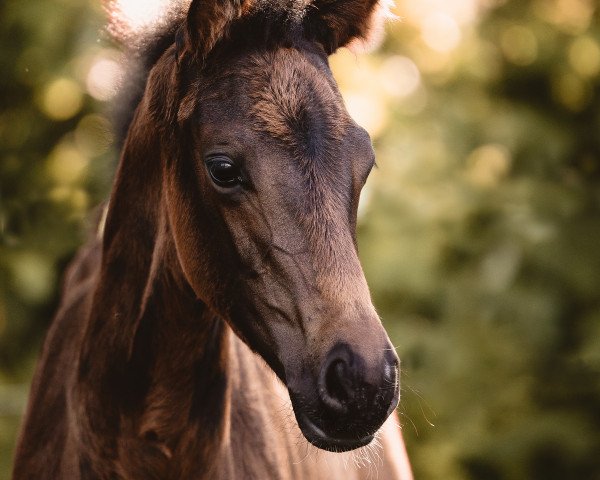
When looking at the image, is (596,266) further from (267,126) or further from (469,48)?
(267,126)

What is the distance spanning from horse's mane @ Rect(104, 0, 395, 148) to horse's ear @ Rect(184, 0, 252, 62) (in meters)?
0.07

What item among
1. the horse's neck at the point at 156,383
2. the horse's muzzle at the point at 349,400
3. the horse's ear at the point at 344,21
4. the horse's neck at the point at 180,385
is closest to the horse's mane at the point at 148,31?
the horse's ear at the point at 344,21

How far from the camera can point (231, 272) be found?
6.95 feet

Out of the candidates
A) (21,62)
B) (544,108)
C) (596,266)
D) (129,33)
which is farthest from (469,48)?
(129,33)

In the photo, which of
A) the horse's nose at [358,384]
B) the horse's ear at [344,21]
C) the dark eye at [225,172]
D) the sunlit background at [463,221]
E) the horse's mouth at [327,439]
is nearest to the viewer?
the horse's nose at [358,384]

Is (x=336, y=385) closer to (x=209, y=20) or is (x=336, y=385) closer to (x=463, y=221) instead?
(x=209, y=20)

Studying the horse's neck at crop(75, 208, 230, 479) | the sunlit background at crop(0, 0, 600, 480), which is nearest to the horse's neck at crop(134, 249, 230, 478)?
the horse's neck at crop(75, 208, 230, 479)

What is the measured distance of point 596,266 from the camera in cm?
560

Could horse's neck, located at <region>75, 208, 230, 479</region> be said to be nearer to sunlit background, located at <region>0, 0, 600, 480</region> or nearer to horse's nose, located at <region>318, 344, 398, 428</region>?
horse's nose, located at <region>318, 344, 398, 428</region>

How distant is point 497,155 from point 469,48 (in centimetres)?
85

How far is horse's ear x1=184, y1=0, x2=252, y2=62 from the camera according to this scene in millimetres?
2100

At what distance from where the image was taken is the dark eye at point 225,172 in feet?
6.61

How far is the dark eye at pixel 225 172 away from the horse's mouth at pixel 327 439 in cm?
60

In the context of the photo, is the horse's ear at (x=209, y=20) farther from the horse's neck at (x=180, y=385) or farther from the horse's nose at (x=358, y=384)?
the horse's nose at (x=358, y=384)
